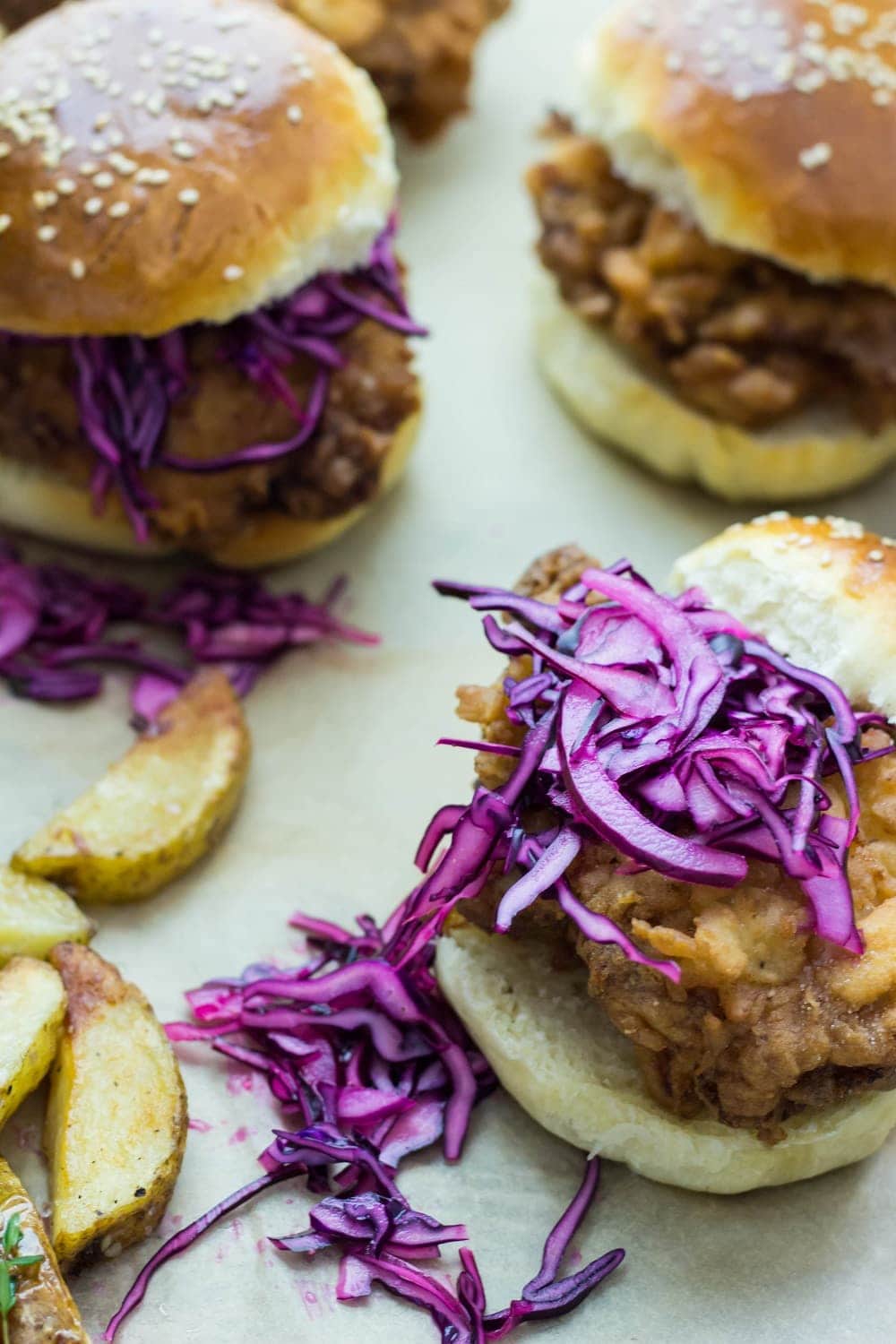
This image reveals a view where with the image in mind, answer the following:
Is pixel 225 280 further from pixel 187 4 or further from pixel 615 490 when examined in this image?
pixel 615 490

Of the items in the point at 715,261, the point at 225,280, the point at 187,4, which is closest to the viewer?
the point at 225,280

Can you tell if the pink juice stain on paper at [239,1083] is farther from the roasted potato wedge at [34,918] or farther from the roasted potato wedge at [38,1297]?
the roasted potato wedge at [38,1297]

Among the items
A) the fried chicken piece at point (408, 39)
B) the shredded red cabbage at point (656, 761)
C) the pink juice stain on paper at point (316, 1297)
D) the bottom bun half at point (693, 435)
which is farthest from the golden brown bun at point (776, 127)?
the pink juice stain on paper at point (316, 1297)

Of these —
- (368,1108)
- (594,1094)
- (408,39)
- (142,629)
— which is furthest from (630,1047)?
(408,39)

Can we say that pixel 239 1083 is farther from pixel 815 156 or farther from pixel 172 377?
pixel 815 156

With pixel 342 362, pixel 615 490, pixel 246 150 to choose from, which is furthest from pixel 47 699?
pixel 615 490

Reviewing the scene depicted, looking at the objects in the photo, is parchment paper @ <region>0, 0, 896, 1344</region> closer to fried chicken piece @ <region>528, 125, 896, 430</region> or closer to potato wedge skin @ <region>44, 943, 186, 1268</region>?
potato wedge skin @ <region>44, 943, 186, 1268</region>
